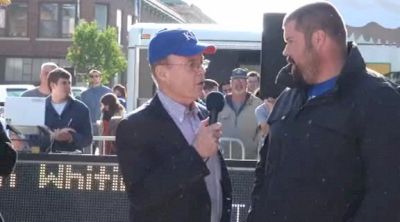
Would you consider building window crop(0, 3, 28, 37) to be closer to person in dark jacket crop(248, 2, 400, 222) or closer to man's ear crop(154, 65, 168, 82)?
man's ear crop(154, 65, 168, 82)

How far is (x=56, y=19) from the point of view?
192 ft

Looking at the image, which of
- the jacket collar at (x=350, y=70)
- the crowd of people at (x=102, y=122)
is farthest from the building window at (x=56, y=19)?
the jacket collar at (x=350, y=70)

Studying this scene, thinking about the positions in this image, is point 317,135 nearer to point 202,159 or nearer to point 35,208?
point 202,159

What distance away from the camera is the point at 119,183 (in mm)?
7305

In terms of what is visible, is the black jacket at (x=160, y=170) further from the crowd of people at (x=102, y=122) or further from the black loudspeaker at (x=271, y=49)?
the crowd of people at (x=102, y=122)

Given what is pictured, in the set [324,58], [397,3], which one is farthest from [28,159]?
[397,3]

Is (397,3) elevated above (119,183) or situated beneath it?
elevated above

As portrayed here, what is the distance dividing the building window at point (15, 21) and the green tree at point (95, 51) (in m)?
4.78

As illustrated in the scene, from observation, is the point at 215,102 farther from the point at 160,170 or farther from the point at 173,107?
the point at 160,170

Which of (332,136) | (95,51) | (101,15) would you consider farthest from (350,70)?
(101,15)

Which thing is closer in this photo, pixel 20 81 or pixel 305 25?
pixel 305 25

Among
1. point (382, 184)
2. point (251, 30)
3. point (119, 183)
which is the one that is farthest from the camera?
point (251, 30)

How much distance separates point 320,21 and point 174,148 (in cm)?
88

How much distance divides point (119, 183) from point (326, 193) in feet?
12.0
